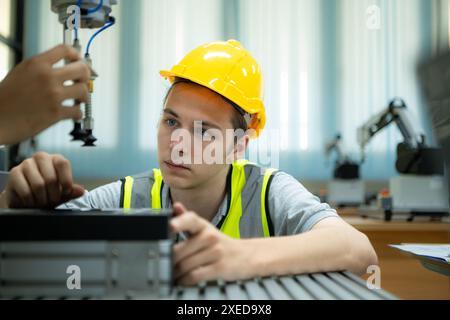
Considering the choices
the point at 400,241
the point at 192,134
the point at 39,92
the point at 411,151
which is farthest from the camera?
the point at 411,151

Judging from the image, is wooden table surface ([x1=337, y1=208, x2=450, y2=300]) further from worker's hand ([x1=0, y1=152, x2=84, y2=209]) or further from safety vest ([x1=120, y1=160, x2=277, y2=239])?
worker's hand ([x1=0, y1=152, x2=84, y2=209])

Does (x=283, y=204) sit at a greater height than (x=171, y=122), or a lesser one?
lesser

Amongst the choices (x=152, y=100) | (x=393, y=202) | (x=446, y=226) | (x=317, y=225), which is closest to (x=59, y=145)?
(x=152, y=100)

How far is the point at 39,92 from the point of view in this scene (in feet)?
1.28

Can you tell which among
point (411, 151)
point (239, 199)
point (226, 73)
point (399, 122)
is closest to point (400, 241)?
point (411, 151)

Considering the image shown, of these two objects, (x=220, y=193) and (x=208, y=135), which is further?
(x=220, y=193)

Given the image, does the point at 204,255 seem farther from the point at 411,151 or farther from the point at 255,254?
the point at 411,151

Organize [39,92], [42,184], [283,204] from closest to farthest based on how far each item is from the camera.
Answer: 1. [39,92]
2. [42,184]
3. [283,204]

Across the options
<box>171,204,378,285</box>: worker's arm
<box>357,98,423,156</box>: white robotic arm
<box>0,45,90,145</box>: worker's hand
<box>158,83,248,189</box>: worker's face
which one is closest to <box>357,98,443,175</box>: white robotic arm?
<box>357,98,423,156</box>: white robotic arm

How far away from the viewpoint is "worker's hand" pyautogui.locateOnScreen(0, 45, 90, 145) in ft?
1.26

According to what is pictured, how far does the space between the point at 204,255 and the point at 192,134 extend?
0.36 meters

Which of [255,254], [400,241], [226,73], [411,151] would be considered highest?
[226,73]

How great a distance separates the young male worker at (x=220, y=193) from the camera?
0.45 meters
